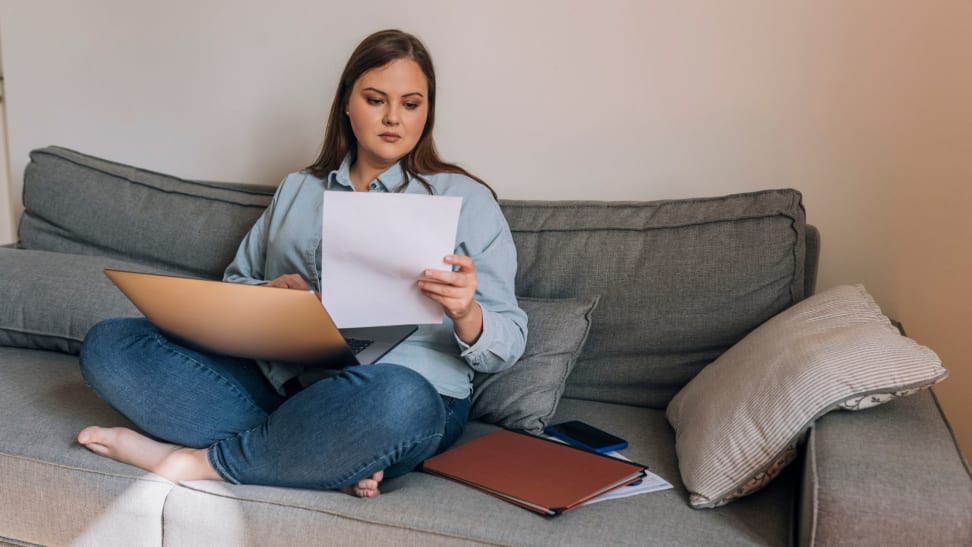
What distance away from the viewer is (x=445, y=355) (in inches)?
64.3

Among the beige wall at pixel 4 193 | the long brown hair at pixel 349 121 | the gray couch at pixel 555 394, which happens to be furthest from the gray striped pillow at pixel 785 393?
the beige wall at pixel 4 193

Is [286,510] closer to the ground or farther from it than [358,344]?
closer to the ground

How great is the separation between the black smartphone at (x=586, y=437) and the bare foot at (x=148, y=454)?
584 mm

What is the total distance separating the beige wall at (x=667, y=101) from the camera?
186 cm

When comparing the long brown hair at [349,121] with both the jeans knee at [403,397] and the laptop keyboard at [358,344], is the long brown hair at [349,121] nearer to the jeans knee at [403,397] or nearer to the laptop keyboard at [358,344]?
the laptop keyboard at [358,344]

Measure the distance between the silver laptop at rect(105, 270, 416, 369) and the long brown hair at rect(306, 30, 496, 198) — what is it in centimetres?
42

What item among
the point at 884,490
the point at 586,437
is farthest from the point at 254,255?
the point at 884,490

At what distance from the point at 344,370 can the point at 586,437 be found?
17.5 inches

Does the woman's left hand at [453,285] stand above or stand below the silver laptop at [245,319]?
above

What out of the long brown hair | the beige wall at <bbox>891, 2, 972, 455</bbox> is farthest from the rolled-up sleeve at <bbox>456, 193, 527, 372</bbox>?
the beige wall at <bbox>891, 2, 972, 455</bbox>

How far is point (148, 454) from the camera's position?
1436 mm

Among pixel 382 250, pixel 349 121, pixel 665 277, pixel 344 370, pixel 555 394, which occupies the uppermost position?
pixel 349 121

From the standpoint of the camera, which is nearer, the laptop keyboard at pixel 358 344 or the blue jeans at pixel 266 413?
the blue jeans at pixel 266 413

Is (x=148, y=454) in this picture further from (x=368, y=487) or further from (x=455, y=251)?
(x=455, y=251)
